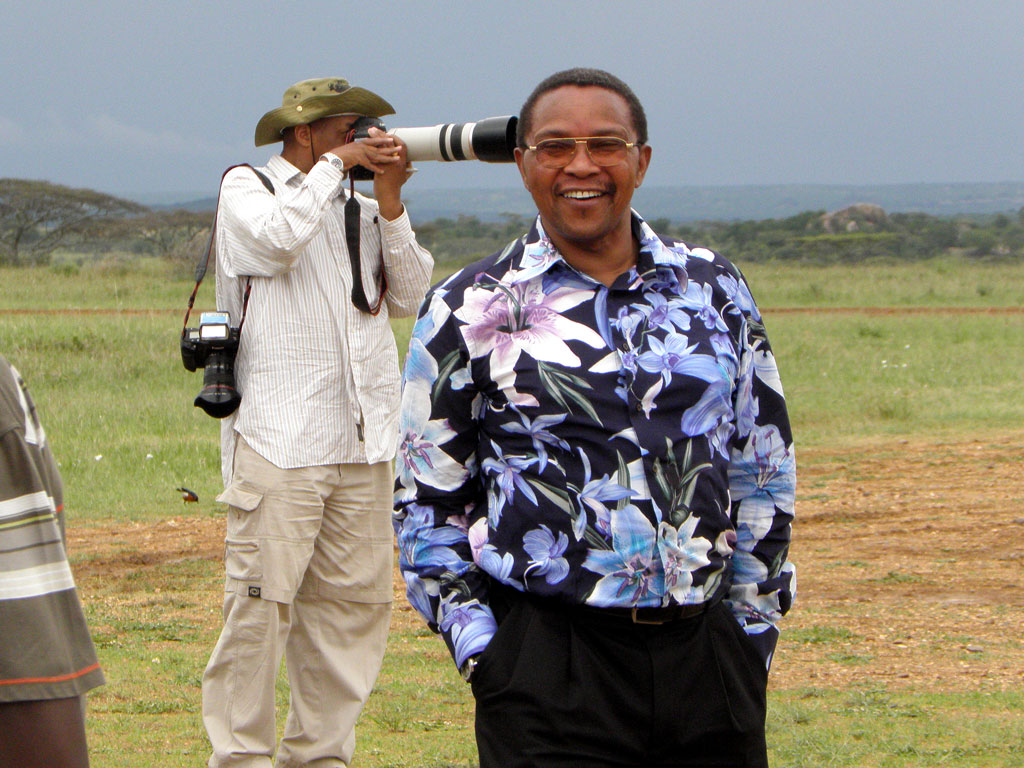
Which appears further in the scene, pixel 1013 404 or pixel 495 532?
pixel 1013 404

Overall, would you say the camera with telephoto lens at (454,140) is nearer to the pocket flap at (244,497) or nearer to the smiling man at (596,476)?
the pocket flap at (244,497)

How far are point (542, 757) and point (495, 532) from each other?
350mm

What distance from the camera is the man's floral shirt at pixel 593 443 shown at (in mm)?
2098

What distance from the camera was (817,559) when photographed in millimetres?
6594

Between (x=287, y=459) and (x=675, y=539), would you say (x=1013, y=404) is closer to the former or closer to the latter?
(x=287, y=459)

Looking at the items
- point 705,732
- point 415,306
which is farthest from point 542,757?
point 415,306

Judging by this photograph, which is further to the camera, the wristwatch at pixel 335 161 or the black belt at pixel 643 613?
the wristwatch at pixel 335 161

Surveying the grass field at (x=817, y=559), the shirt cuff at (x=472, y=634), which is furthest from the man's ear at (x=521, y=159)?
the grass field at (x=817, y=559)

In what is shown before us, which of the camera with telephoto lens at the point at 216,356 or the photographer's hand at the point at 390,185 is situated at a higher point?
the photographer's hand at the point at 390,185

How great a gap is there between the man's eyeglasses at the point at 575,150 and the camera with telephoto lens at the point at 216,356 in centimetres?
143

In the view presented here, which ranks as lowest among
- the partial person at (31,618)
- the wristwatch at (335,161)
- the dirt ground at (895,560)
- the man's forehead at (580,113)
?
the dirt ground at (895,560)

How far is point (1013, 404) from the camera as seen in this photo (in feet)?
37.3

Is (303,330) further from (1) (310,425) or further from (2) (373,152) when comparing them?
(2) (373,152)

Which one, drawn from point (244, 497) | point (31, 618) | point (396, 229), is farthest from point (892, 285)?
point (31, 618)
